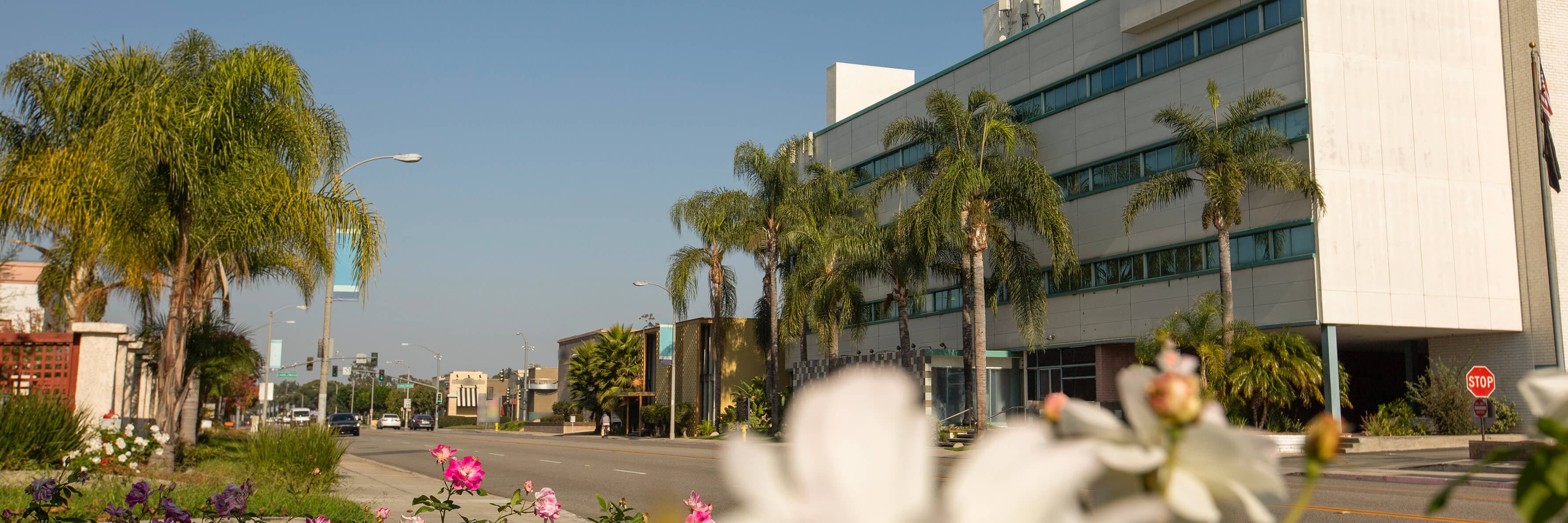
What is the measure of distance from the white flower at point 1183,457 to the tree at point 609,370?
53496 mm

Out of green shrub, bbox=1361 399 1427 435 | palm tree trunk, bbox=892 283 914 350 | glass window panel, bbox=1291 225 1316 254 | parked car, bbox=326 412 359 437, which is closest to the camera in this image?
green shrub, bbox=1361 399 1427 435

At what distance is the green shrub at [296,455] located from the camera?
1213 cm

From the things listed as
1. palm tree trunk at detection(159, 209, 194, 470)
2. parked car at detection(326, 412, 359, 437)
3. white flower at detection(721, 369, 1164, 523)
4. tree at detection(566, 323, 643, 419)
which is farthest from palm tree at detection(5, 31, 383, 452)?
tree at detection(566, 323, 643, 419)

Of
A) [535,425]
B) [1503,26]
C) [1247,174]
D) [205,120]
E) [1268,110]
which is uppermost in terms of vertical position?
[1503,26]

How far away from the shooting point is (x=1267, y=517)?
23.8 inches

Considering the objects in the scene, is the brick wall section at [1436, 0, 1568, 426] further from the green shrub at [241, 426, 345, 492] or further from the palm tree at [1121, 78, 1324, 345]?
the green shrub at [241, 426, 345, 492]

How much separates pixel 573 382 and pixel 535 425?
16911 mm

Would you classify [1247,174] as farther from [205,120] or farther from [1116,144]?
[205,120]

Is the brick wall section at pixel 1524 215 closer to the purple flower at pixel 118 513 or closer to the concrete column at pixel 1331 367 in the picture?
the concrete column at pixel 1331 367

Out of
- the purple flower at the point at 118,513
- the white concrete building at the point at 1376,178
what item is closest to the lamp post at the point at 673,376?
the white concrete building at the point at 1376,178

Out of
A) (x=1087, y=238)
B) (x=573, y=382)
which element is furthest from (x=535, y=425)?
(x=1087, y=238)

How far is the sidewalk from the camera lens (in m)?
10.8

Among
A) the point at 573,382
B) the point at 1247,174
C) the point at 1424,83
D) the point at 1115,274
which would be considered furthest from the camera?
the point at 573,382

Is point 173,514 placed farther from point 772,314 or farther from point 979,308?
point 772,314
